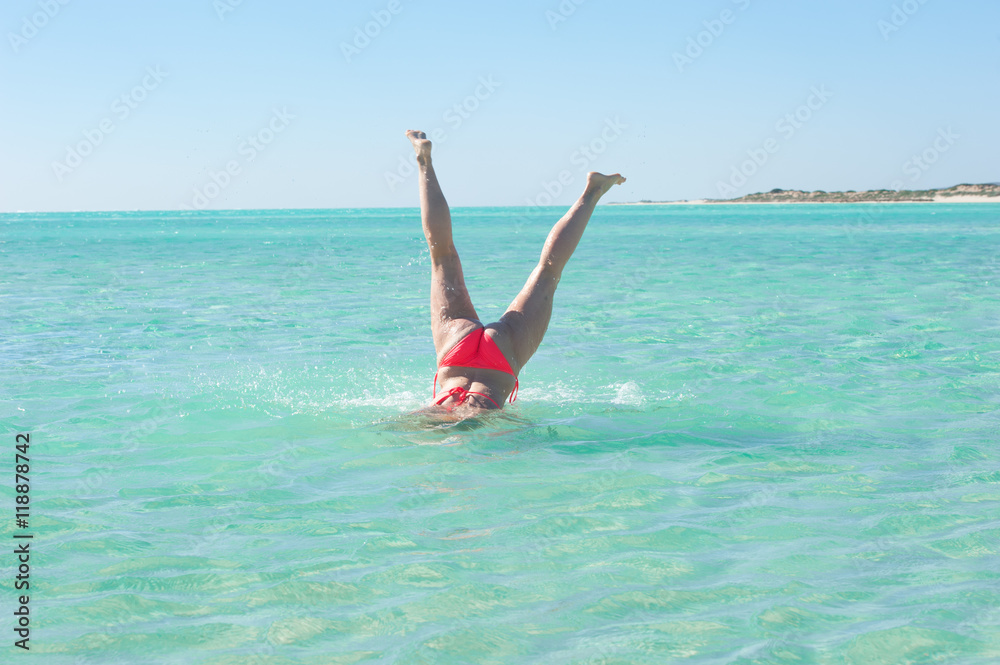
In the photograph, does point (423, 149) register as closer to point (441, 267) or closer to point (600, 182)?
point (441, 267)

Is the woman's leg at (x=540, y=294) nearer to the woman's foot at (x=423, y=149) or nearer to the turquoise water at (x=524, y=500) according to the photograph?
the turquoise water at (x=524, y=500)

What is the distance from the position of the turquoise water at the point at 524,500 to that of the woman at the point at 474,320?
0.41 metres

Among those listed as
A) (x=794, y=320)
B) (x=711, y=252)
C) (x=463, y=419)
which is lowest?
(x=463, y=419)

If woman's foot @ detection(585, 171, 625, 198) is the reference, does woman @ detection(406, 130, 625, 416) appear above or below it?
below

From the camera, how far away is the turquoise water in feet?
11.4

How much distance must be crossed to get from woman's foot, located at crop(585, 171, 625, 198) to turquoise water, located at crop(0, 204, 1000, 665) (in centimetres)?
192

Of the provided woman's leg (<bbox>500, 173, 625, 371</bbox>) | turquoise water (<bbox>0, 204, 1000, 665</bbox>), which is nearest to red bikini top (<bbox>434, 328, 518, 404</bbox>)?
woman's leg (<bbox>500, 173, 625, 371</bbox>)

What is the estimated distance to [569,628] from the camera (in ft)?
11.5

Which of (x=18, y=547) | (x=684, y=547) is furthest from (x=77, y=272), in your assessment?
(x=684, y=547)

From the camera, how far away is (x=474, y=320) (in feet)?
23.3

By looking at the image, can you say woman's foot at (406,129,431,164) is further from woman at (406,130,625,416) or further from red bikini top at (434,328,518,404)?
red bikini top at (434,328,518,404)

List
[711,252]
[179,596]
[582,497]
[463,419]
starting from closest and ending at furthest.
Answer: [179,596]
[582,497]
[463,419]
[711,252]

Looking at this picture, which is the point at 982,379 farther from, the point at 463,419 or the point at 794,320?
the point at 463,419

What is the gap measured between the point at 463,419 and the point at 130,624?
3301 mm
